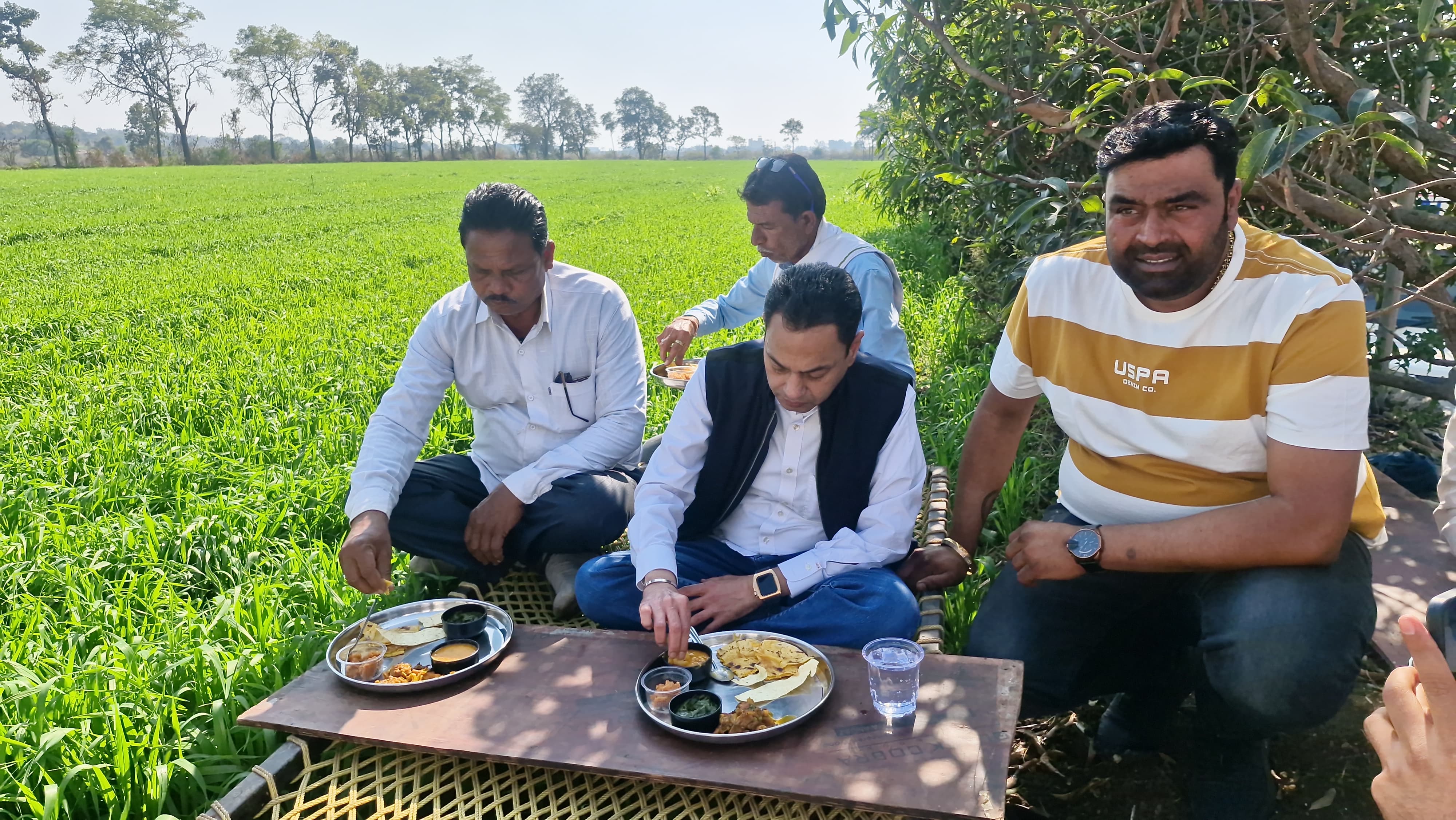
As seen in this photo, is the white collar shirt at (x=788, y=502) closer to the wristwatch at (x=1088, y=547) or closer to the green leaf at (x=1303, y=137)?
the wristwatch at (x=1088, y=547)

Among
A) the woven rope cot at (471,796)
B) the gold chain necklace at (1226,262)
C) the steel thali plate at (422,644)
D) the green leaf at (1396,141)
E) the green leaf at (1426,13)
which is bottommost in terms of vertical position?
the woven rope cot at (471,796)

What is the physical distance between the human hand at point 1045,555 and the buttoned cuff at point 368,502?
1.81 m

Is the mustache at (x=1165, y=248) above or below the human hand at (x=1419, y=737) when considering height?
above

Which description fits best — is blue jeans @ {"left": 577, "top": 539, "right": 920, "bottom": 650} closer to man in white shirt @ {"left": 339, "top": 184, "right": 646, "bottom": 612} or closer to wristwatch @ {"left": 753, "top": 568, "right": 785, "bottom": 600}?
wristwatch @ {"left": 753, "top": 568, "right": 785, "bottom": 600}

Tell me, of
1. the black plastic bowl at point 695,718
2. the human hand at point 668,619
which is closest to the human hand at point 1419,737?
the black plastic bowl at point 695,718

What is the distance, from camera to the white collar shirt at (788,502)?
258 cm

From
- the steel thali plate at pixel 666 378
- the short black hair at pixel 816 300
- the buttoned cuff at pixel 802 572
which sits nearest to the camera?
the short black hair at pixel 816 300

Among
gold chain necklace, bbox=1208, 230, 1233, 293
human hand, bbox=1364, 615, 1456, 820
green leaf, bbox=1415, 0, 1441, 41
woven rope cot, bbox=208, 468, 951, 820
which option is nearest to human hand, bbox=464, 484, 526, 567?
woven rope cot, bbox=208, 468, 951, 820

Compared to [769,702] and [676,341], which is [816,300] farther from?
[676,341]

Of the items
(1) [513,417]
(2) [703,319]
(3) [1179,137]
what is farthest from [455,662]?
(2) [703,319]

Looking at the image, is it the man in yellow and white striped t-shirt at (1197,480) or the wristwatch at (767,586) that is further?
the wristwatch at (767,586)

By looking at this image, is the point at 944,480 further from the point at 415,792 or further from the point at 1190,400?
the point at 415,792

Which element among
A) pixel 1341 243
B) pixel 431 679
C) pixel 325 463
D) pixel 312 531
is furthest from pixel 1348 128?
pixel 325 463

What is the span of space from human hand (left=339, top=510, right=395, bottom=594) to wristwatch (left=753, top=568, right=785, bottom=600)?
Answer: 105cm
